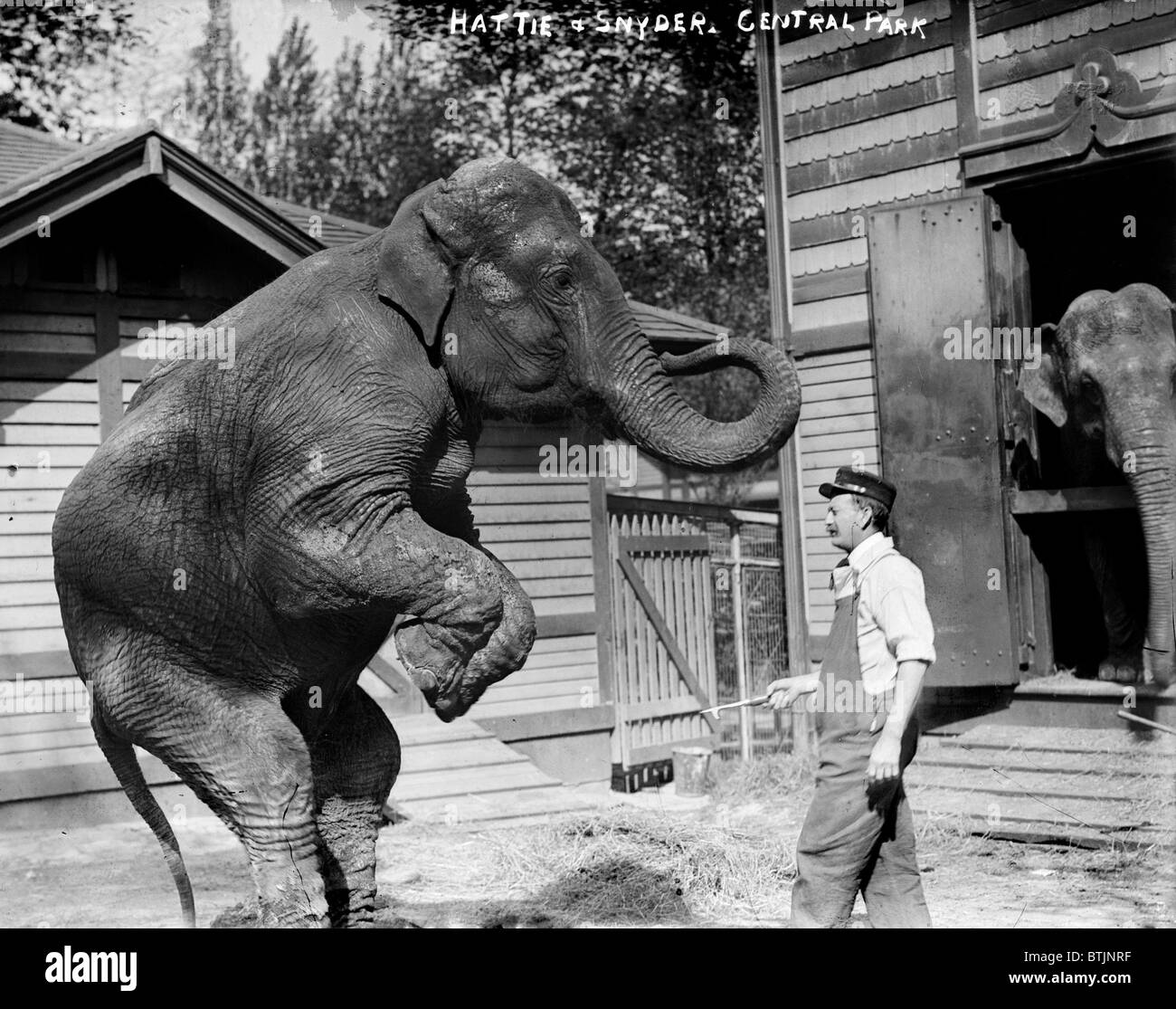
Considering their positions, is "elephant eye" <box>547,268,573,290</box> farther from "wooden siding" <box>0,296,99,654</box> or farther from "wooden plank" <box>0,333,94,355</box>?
"wooden plank" <box>0,333,94,355</box>

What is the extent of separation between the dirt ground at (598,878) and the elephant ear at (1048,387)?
2.71 meters

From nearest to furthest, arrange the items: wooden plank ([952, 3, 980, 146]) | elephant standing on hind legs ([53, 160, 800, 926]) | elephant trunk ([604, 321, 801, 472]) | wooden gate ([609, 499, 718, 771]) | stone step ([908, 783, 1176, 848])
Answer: elephant standing on hind legs ([53, 160, 800, 926]), elephant trunk ([604, 321, 801, 472]), stone step ([908, 783, 1176, 848]), wooden plank ([952, 3, 980, 146]), wooden gate ([609, 499, 718, 771])

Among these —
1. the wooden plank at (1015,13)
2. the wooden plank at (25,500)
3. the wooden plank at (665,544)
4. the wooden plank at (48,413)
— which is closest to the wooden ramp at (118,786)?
the wooden plank at (25,500)

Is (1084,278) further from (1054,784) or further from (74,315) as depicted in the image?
(74,315)

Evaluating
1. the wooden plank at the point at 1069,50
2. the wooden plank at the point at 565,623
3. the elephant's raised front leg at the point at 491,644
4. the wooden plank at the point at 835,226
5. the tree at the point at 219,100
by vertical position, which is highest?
the tree at the point at 219,100

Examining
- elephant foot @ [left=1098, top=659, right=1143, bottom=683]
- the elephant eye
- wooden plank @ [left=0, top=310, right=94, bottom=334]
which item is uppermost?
wooden plank @ [left=0, top=310, right=94, bottom=334]

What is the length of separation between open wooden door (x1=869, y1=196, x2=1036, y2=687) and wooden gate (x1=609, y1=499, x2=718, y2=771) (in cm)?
363

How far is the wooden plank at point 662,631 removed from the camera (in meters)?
12.3

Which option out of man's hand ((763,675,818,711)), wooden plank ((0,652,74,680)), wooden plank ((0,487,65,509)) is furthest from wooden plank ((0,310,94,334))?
man's hand ((763,675,818,711))

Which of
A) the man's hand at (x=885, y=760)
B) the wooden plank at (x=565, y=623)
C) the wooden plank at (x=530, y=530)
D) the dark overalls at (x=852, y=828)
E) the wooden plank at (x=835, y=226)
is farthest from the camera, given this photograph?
the wooden plank at (x=565, y=623)

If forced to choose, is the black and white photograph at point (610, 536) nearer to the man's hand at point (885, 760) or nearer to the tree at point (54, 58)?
the man's hand at point (885, 760)

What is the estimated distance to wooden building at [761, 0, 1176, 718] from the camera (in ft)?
27.8

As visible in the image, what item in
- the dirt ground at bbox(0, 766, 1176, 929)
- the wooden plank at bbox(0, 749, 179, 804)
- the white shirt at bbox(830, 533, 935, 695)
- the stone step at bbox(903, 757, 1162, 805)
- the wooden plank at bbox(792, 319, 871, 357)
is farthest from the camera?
the wooden plank at bbox(792, 319, 871, 357)

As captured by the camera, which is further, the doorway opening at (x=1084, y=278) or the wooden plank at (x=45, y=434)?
the wooden plank at (x=45, y=434)
